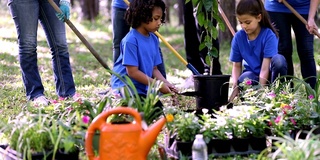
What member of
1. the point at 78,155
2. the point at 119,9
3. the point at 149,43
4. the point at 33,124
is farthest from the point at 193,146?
the point at 119,9

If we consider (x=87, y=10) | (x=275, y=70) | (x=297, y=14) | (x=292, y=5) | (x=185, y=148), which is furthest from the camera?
(x=87, y=10)

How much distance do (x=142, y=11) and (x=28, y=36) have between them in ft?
3.72

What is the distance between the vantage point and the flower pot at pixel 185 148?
11.4 ft

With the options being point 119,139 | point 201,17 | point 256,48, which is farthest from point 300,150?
point 256,48

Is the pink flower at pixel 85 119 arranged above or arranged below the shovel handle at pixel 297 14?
below

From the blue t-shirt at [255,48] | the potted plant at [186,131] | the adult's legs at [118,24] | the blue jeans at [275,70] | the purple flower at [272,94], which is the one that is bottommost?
→ the potted plant at [186,131]

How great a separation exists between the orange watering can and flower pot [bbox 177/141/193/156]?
13.8 inches

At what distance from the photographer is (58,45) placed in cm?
514

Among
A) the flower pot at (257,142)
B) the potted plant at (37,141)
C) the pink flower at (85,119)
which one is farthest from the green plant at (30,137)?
the flower pot at (257,142)

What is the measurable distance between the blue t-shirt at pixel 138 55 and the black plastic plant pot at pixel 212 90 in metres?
0.38

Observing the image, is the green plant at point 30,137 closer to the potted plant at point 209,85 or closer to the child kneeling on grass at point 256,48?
the potted plant at point 209,85

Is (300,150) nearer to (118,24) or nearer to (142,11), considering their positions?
(142,11)

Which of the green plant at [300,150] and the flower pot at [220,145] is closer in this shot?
the green plant at [300,150]

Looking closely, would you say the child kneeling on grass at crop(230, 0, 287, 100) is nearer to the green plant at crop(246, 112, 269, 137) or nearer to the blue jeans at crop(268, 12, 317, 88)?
the blue jeans at crop(268, 12, 317, 88)
